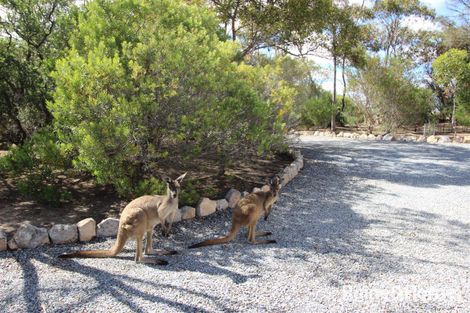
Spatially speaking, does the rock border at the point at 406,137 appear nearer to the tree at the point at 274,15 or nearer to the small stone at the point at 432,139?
the small stone at the point at 432,139

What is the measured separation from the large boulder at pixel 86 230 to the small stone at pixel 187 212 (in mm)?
1247

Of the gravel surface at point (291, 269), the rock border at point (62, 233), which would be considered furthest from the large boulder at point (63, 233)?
the gravel surface at point (291, 269)

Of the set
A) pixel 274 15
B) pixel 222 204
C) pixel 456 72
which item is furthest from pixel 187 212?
pixel 456 72

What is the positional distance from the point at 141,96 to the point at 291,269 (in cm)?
280

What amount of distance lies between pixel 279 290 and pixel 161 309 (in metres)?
1.10

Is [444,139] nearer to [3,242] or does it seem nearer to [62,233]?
[62,233]

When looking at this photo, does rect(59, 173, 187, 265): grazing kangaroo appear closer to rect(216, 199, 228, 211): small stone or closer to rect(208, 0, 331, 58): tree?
rect(216, 199, 228, 211): small stone

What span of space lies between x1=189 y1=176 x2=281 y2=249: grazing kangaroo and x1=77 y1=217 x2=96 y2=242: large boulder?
129 cm

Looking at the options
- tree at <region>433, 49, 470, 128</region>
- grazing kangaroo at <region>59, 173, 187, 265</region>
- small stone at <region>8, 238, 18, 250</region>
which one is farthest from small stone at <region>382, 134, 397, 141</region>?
small stone at <region>8, 238, 18, 250</region>

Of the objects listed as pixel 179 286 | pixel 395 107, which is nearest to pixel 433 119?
pixel 395 107

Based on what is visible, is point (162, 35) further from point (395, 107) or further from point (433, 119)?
point (433, 119)

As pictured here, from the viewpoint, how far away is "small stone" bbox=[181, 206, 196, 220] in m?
5.43

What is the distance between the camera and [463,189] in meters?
7.70

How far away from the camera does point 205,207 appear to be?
568 cm
